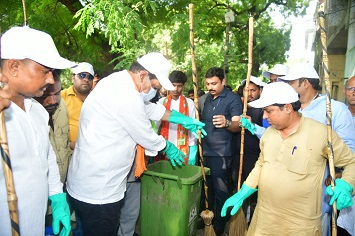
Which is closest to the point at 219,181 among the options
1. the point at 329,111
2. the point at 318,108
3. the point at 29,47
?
the point at 318,108

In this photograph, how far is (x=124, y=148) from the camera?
2541 millimetres

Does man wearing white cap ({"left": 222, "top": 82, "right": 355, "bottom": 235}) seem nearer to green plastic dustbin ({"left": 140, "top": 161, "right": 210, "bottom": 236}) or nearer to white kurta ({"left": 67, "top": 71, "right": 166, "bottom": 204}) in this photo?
green plastic dustbin ({"left": 140, "top": 161, "right": 210, "bottom": 236})

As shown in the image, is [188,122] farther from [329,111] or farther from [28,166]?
[28,166]

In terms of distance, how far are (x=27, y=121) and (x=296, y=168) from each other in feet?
6.08

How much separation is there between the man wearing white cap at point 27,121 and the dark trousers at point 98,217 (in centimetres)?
71

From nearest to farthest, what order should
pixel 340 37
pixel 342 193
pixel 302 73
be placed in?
1. pixel 342 193
2. pixel 302 73
3. pixel 340 37

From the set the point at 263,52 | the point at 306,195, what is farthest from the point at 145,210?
the point at 263,52

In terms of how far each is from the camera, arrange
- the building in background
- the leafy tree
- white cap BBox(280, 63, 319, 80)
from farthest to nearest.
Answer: the building in background < the leafy tree < white cap BBox(280, 63, 319, 80)

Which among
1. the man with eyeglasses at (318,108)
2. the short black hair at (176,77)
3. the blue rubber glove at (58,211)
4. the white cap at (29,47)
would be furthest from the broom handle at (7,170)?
the short black hair at (176,77)

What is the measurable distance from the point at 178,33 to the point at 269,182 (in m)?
4.16

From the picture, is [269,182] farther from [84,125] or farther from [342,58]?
[342,58]

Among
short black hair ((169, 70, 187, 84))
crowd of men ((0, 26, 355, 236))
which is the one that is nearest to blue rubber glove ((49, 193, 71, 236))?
crowd of men ((0, 26, 355, 236))

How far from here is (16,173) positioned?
5.25 ft

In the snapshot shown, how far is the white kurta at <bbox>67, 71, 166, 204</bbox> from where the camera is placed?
2463 mm
